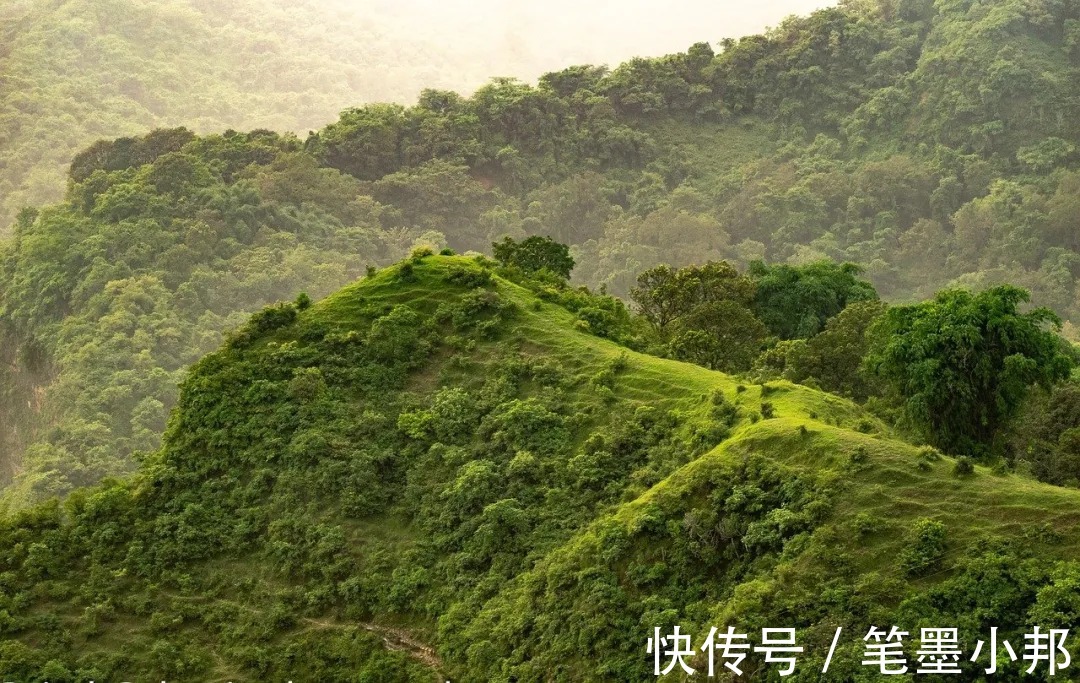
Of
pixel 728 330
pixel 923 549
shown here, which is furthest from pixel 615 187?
pixel 923 549

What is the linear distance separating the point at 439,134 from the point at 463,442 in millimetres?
56040

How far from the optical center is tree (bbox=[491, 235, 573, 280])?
3064 centimetres

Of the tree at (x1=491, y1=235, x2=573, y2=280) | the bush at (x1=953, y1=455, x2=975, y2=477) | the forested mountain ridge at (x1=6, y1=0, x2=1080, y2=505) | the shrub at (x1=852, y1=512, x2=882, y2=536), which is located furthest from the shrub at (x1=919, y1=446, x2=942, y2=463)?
the forested mountain ridge at (x1=6, y1=0, x2=1080, y2=505)

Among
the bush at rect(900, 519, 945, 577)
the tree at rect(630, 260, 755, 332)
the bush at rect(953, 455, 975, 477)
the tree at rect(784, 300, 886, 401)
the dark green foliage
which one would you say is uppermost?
the tree at rect(630, 260, 755, 332)

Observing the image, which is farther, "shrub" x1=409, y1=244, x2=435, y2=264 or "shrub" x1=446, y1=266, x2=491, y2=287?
"shrub" x1=409, y1=244, x2=435, y2=264

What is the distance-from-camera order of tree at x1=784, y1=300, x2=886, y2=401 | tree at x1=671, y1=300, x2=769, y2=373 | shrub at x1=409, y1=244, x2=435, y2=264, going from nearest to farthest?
shrub at x1=409, y1=244, x2=435, y2=264
tree at x1=784, y1=300, x2=886, y2=401
tree at x1=671, y1=300, x2=769, y2=373

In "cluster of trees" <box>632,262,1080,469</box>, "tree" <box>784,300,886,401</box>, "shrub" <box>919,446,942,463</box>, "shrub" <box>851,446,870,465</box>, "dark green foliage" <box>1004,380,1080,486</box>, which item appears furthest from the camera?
"tree" <box>784,300,886,401</box>

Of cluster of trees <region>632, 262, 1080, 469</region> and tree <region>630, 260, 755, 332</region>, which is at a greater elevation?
tree <region>630, 260, 755, 332</region>

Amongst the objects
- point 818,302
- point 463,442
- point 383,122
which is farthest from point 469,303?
point 383,122

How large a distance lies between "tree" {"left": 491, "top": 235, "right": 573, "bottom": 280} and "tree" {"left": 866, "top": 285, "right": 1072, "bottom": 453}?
10.9m

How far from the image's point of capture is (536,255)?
3116cm

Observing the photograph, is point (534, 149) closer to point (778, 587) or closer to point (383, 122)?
point (383, 122)

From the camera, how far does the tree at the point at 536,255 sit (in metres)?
30.6

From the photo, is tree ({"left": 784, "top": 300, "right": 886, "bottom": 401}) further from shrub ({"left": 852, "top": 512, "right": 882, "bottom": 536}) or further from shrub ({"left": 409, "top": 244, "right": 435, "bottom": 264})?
shrub ({"left": 852, "top": 512, "right": 882, "bottom": 536})
